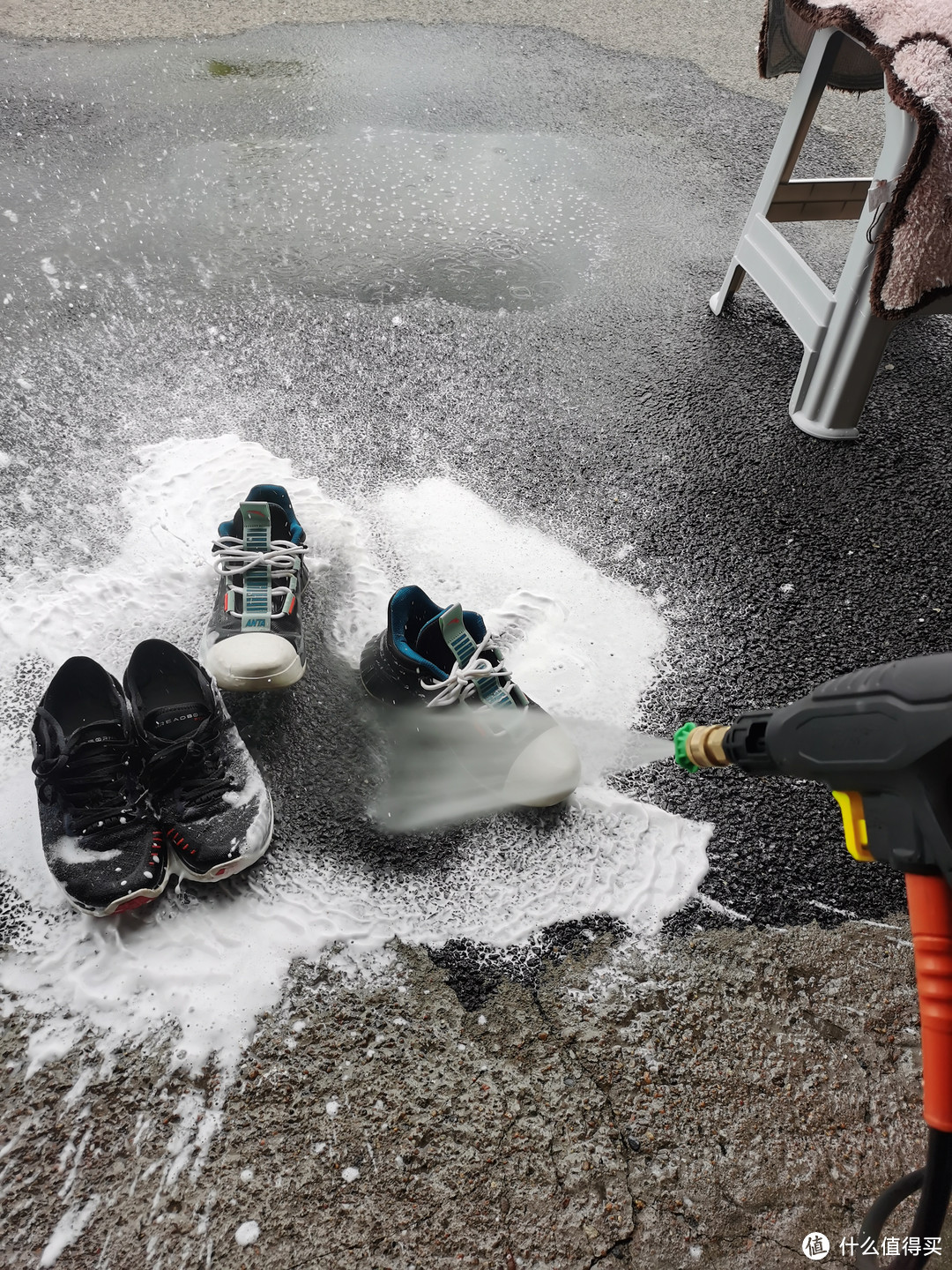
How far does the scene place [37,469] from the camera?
2129 mm

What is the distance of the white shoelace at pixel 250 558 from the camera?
1741 mm

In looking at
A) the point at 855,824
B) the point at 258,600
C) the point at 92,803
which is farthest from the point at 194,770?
the point at 855,824

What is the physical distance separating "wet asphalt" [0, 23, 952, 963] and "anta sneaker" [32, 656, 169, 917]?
0.26 meters

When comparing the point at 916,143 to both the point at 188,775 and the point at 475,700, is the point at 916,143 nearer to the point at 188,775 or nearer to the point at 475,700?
the point at 475,700

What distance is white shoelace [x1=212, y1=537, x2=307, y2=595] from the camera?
1.74 metres

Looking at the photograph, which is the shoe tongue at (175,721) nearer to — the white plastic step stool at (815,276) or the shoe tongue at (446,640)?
the shoe tongue at (446,640)

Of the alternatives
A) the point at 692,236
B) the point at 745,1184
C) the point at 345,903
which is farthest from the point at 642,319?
the point at 745,1184

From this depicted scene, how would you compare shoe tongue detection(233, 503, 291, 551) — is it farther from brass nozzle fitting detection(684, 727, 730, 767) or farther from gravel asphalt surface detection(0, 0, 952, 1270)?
brass nozzle fitting detection(684, 727, 730, 767)

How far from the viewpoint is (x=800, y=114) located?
2.30 metres

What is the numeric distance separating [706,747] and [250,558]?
104cm

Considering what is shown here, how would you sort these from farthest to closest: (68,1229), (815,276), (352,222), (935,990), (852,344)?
(352,222)
(815,276)
(852,344)
(68,1229)
(935,990)

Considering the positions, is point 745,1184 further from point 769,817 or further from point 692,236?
point 692,236

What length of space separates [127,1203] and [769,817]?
3.92 feet

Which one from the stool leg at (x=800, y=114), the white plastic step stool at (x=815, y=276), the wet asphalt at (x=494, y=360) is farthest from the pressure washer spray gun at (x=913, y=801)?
the stool leg at (x=800, y=114)
